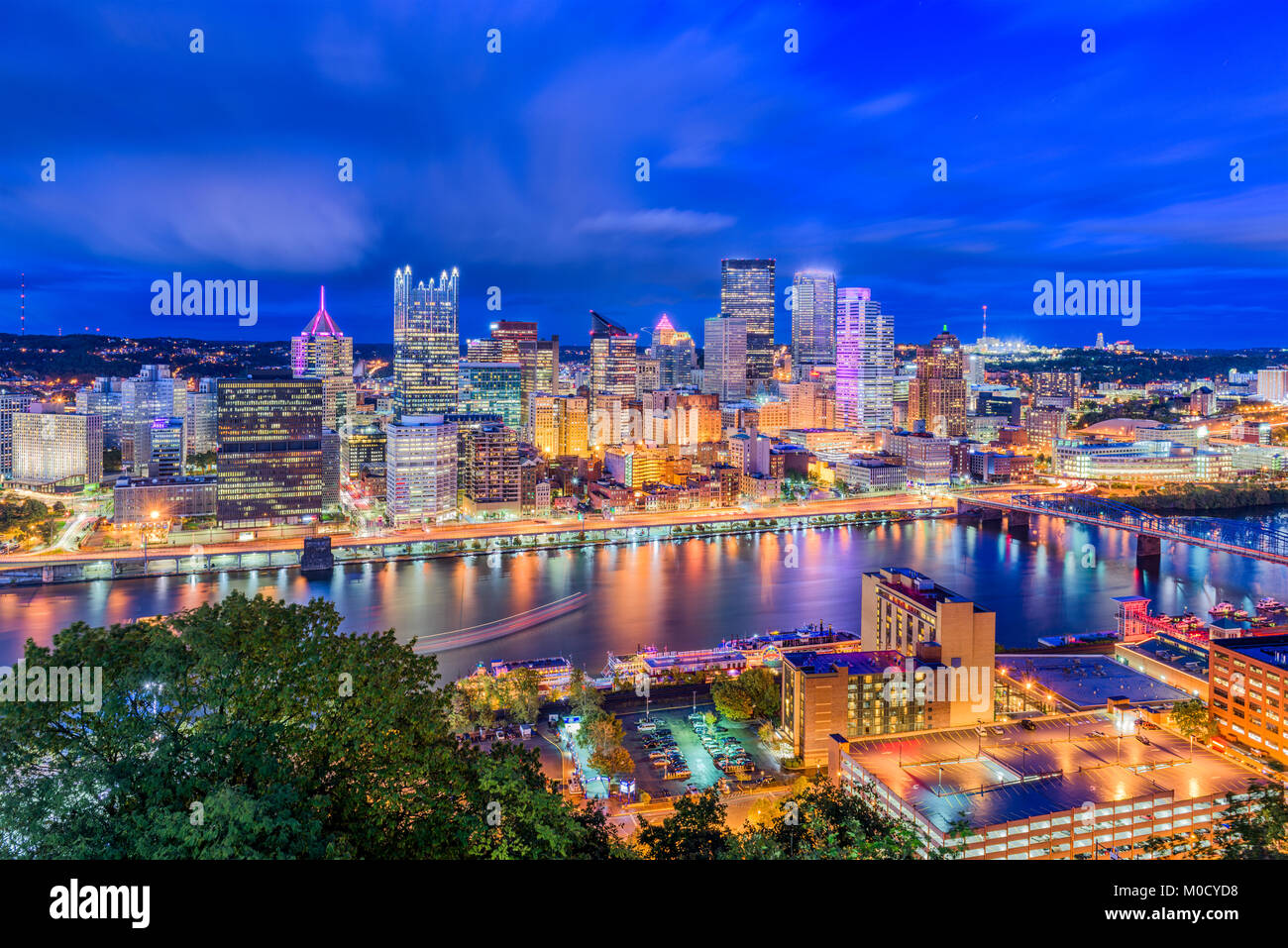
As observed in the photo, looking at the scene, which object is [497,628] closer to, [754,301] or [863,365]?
[863,365]

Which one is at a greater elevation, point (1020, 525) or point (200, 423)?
point (200, 423)

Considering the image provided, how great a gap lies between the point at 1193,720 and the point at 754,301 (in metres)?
34.9

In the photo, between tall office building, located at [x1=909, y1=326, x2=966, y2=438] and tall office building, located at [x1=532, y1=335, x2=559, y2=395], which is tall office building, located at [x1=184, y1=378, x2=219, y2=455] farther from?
tall office building, located at [x1=909, y1=326, x2=966, y2=438]

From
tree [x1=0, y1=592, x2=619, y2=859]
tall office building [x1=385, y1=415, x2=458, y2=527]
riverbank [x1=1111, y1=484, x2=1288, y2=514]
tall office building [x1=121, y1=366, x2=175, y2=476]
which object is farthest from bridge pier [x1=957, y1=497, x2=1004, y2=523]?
tall office building [x1=121, y1=366, x2=175, y2=476]

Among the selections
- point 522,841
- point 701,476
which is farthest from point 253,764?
point 701,476

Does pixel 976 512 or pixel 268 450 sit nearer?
pixel 268 450

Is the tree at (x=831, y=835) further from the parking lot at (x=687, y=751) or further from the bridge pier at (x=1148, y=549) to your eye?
the bridge pier at (x=1148, y=549)

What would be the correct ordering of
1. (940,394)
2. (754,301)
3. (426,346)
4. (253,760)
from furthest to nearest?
(754,301), (940,394), (426,346), (253,760)

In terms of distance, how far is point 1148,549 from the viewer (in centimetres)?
1280

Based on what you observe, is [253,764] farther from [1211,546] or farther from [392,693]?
[1211,546]

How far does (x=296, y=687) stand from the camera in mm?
1695

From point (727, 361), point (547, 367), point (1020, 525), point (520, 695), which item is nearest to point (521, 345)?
point (547, 367)

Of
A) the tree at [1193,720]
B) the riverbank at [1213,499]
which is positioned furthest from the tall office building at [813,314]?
the tree at [1193,720]
